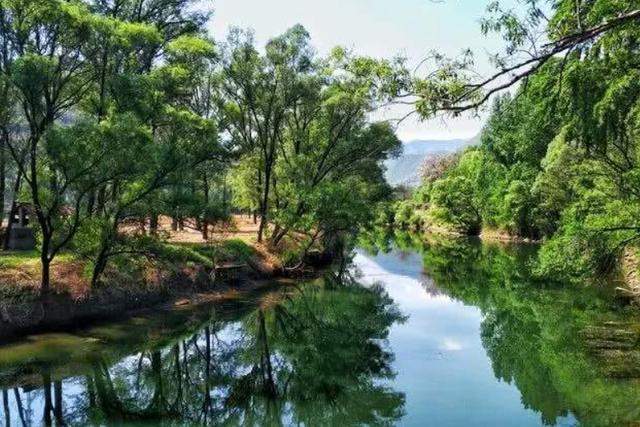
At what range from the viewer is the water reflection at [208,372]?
15766 millimetres

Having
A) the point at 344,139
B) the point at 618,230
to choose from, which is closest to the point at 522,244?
the point at 344,139

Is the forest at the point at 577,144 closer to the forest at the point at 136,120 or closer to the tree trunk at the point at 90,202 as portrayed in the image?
the forest at the point at 136,120

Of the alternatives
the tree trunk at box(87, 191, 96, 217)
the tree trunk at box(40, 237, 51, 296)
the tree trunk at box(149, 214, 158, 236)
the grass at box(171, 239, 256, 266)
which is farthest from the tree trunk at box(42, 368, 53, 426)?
the grass at box(171, 239, 256, 266)

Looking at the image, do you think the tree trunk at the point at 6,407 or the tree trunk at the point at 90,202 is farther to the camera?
the tree trunk at the point at 90,202

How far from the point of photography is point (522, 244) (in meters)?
69.7

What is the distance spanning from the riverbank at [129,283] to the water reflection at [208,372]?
148 centimetres

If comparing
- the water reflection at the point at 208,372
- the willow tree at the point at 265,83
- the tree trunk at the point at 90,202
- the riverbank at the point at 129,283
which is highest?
the willow tree at the point at 265,83

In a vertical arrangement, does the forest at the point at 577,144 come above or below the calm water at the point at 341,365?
above

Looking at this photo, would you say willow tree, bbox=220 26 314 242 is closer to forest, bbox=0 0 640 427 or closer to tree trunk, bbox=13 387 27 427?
forest, bbox=0 0 640 427

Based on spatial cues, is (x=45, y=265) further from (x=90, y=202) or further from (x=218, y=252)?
(x=218, y=252)

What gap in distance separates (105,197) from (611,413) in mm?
21043

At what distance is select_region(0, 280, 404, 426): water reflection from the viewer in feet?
51.7

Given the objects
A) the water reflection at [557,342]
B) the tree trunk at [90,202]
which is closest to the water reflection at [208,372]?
the water reflection at [557,342]

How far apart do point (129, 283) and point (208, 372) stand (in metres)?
9.29
